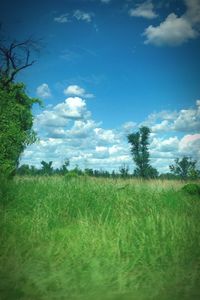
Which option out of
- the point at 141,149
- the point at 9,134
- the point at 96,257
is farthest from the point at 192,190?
the point at 141,149

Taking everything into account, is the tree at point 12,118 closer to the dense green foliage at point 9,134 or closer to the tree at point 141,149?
the dense green foliage at point 9,134

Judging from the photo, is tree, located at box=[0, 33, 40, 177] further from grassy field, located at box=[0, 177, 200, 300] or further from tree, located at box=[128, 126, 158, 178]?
tree, located at box=[128, 126, 158, 178]

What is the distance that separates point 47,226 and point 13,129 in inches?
298

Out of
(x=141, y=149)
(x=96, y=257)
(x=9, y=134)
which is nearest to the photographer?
(x=96, y=257)

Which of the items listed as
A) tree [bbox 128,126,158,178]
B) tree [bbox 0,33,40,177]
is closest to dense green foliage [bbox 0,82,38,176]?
tree [bbox 0,33,40,177]

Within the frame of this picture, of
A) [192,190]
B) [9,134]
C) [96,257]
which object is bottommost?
[96,257]

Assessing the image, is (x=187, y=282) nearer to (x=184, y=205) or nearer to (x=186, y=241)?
(x=186, y=241)

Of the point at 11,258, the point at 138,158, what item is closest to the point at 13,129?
the point at 11,258

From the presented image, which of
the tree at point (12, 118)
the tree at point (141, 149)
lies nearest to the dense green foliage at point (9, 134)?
the tree at point (12, 118)

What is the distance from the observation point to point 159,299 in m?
4.93

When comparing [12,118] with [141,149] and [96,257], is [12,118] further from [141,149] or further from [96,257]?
[141,149]

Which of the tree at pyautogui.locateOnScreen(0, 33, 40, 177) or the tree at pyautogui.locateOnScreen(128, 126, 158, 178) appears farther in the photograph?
the tree at pyautogui.locateOnScreen(128, 126, 158, 178)

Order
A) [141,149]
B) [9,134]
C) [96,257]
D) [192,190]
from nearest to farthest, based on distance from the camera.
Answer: [96,257]
[192,190]
[9,134]
[141,149]

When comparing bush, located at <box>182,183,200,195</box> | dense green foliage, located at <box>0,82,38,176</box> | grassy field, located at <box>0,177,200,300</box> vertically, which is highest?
dense green foliage, located at <box>0,82,38,176</box>
